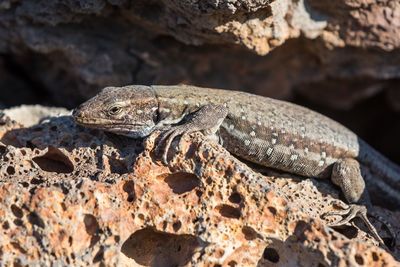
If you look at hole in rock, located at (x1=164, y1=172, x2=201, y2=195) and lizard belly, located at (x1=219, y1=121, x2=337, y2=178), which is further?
lizard belly, located at (x1=219, y1=121, x2=337, y2=178)

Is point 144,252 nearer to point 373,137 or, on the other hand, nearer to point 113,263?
point 113,263

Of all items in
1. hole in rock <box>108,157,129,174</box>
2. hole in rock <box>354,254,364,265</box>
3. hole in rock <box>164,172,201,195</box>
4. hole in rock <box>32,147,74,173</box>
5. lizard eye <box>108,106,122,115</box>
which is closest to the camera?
hole in rock <box>354,254,364,265</box>

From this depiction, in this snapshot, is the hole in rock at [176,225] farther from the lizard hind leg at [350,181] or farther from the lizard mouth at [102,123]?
the lizard hind leg at [350,181]

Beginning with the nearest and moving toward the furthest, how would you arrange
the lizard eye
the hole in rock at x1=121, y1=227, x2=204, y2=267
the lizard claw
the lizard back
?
1. the hole in rock at x1=121, y1=227, x2=204, y2=267
2. the lizard claw
3. the lizard eye
4. the lizard back

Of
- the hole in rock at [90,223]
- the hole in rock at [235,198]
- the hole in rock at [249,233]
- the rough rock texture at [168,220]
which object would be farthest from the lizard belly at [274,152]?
the hole in rock at [90,223]

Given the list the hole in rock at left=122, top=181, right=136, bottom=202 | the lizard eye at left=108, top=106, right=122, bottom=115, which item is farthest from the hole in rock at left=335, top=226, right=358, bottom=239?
the lizard eye at left=108, top=106, right=122, bottom=115

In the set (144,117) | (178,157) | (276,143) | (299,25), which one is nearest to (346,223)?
(276,143)

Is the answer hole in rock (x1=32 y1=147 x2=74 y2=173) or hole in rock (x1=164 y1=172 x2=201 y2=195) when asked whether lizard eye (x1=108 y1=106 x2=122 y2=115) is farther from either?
hole in rock (x1=164 y1=172 x2=201 y2=195)

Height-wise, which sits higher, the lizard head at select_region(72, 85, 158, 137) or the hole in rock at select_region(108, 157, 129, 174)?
the lizard head at select_region(72, 85, 158, 137)

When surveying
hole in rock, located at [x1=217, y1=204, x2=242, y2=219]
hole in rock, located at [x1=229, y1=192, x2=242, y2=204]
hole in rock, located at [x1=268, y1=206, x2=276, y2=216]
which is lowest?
hole in rock, located at [x1=217, y1=204, x2=242, y2=219]
